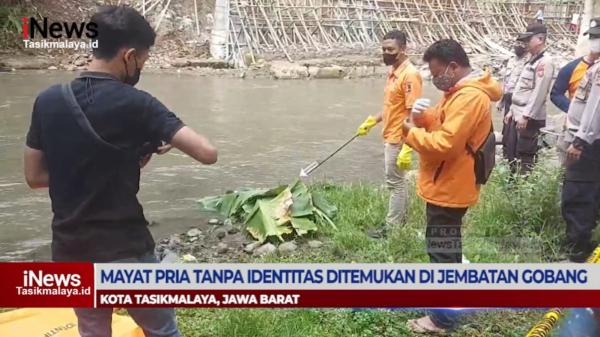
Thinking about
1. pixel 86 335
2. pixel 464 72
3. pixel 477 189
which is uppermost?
pixel 464 72

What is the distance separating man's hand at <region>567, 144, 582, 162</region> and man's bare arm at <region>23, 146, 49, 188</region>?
8.28 ft

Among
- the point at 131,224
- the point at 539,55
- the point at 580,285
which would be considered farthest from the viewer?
the point at 539,55

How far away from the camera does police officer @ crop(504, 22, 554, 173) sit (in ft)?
13.9

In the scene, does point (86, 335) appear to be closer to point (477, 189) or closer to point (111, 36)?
point (111, 36)

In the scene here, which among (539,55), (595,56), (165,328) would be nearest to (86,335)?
(165,328)

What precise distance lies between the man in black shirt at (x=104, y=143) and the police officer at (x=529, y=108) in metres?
2.75

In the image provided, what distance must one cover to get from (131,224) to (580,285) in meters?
1.81

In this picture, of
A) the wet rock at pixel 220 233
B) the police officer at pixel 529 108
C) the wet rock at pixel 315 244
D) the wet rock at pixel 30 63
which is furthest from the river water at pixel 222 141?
the police officer at pixel 529 108

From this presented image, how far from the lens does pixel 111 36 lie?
2016mm

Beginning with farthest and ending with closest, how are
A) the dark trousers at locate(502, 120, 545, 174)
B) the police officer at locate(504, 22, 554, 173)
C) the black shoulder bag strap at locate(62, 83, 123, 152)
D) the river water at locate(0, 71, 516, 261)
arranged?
the police officer at locate(504, 22, 554, 173), the dark trousers at locate(502, 120, 545, 174), the river water at locate(0, 71, 516, 261), the black shoulder bag strap at locate(62, 83, 123, 152)

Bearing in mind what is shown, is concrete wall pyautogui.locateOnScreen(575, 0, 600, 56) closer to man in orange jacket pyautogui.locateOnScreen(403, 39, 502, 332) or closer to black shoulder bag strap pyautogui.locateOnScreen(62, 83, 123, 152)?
man in orange jacket pyautogui.locateOnScreen(403, 39, 502, 332)

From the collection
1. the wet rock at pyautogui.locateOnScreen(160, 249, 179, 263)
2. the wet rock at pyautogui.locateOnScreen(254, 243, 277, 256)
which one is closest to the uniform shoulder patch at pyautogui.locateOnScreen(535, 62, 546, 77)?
the wet rock at pyautogui.locateOnScreen(254, 243, 277, 256)

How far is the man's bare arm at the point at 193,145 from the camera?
1.97 metres

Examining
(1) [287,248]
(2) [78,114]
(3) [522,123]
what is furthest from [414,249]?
(3) [522,123]
